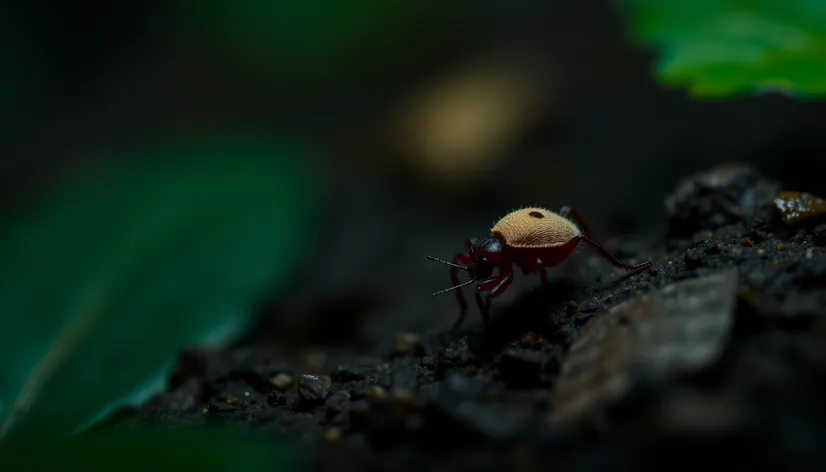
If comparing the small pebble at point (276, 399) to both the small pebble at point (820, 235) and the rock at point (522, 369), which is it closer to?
the rock at point (522, 369)

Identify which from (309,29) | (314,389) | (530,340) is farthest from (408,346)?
(309,29)

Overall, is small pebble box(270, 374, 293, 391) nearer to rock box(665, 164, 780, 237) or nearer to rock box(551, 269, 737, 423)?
rock box(551, 269, 737, 423)

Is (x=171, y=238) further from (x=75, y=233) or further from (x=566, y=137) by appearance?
(x=566, y=137)

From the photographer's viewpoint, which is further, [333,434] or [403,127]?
[403,127]

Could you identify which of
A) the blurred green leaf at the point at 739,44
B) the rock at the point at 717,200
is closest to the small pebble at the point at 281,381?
the rock at the point at 717,200

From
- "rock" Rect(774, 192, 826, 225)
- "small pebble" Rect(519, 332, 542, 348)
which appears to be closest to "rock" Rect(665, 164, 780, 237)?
"rock" Rect(774, 192, 826, 225)

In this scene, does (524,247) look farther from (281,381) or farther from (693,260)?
(281,381)
